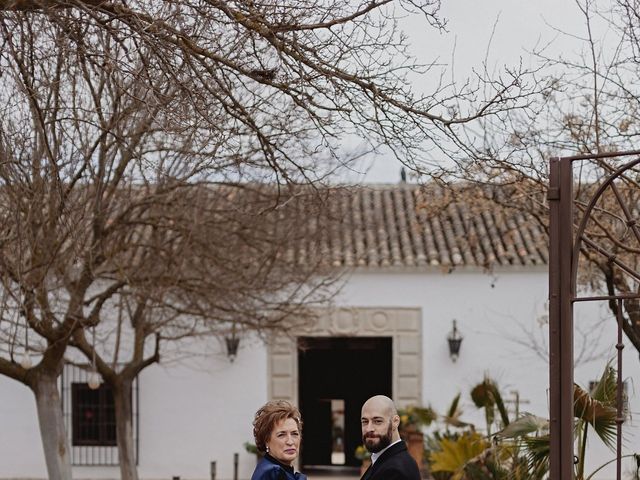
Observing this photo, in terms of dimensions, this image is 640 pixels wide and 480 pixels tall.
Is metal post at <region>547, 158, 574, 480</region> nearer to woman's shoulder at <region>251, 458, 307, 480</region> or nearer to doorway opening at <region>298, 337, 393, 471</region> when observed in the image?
woman's shoulder at <region>251, 458, 307, 480</region>

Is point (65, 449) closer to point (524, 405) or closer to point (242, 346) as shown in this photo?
point (242, 346)

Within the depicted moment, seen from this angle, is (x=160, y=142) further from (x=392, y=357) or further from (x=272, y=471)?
(x=392, y=357)

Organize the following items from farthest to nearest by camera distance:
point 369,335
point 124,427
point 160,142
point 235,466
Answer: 1. point 369,335
2. point 235,466
3. point 124,427
4. point 160,142

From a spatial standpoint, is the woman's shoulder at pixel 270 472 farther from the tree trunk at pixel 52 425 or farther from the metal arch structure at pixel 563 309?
the tree trunk at pixel 52 425

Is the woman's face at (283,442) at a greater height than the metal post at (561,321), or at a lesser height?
lesser

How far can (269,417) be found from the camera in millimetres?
5273

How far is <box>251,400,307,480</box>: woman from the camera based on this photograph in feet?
17.1

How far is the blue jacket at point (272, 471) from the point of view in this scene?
5.16 metres

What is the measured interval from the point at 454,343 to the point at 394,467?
57.4 feet

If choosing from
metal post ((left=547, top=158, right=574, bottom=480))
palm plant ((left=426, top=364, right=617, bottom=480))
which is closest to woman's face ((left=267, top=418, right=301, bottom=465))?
metal post ((left=547, top=158, right=574, bottom=480))

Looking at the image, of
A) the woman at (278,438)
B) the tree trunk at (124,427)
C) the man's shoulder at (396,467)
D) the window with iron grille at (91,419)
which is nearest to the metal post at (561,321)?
the man's shoulder at (396,467)

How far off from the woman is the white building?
17.4m

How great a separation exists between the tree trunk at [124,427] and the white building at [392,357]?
584 centimetres

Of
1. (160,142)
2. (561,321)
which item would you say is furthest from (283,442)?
(160,142)
